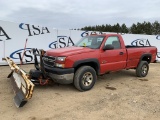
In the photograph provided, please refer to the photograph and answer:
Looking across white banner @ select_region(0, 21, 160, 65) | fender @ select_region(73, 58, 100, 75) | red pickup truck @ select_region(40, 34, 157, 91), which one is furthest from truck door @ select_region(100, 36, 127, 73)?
white banner @ select_region(0, 21, 160, 65)

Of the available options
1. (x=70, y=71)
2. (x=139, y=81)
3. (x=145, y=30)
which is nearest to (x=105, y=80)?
(x=139, y=81)

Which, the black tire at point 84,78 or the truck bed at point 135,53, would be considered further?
the truck bed at point 135,53

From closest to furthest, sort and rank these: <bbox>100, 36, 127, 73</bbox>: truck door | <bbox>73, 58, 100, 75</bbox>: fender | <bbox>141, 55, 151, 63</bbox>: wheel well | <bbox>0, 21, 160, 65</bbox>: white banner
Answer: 1. <bbox>73, 58, 100, 75</bbox>: fender
2. <bbox>100, 36, 127, 73</bbox>: truck door
3. <bbox>141, 55, 151, 63</bbox>: wheel well
4. <bbox>0, 21, 160, 65</bbox>: white banner

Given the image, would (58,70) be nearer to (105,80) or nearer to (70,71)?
(70,71)

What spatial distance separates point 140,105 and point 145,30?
46787mm

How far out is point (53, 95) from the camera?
6141 millimetres

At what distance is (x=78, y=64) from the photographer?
634 centimetres

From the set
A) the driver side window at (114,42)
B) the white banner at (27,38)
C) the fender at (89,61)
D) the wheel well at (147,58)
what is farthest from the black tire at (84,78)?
the white banner at (27,38)

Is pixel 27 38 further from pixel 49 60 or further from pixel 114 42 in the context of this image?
pixel 114 42

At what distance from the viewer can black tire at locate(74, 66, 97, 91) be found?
20.7 feet

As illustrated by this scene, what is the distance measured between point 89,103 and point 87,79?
117 cm

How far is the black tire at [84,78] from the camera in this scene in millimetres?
6297

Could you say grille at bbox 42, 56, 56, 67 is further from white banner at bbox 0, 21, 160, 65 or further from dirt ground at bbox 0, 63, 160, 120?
white banner at bbox 0, 21, 160, 65

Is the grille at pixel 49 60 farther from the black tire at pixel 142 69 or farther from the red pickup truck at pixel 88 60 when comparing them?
the black tire at pixel 142 69
